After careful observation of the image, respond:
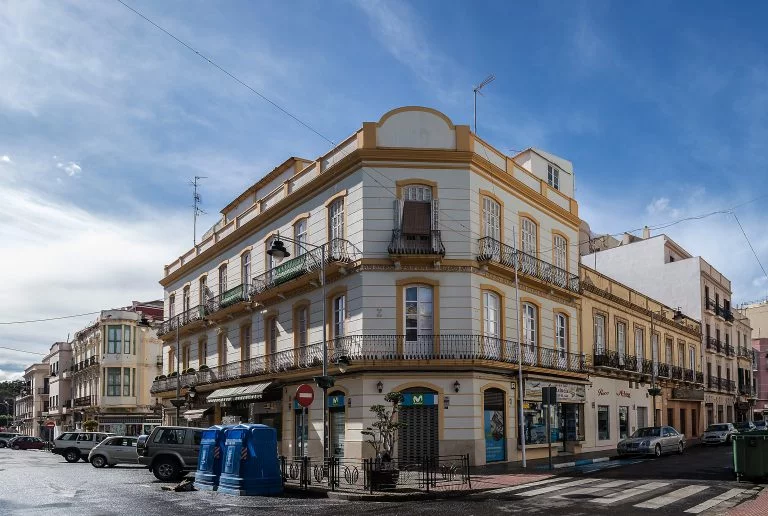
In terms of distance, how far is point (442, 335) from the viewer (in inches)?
1013

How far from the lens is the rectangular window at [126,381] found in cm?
6209

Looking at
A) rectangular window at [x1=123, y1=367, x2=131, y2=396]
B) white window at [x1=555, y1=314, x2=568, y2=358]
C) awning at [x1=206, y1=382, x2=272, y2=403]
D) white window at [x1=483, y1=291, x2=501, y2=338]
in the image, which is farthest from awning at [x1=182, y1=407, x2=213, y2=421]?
rectangular window at [x1=123, y1=367, x2=131, y2=396]

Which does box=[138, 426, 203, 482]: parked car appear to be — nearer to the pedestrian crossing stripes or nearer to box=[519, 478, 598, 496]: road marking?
the pedestrian crossing stripes

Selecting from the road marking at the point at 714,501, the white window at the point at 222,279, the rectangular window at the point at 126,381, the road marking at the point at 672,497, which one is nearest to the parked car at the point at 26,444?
the rectangular window at the point at 126,381

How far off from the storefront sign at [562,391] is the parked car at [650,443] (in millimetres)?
2670

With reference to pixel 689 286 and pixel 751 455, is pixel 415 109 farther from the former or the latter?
pixel 689 286

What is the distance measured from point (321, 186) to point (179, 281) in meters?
18.7

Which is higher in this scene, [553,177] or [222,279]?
[553,177]

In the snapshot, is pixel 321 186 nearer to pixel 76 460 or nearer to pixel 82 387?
pixel 76 460

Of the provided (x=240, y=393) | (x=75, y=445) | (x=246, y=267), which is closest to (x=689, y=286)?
(x=246, y=267)

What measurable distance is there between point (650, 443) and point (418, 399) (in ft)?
35.5

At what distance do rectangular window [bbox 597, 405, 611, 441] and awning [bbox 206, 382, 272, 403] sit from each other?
15.5 meters

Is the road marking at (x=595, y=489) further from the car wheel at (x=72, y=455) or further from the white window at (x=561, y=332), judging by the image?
the car wheel at (x=72, y=455)

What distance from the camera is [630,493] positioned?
706 inches
